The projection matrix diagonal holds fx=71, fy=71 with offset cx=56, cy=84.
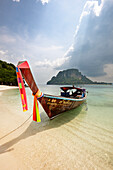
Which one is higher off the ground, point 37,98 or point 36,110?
point 37,98

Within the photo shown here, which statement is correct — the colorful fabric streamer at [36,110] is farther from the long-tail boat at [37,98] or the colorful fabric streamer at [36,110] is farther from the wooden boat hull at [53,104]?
the wooden boat hull at [53,104]

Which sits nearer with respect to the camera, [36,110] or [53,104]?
[36,110]

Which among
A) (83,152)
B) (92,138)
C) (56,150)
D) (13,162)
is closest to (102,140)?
(92,138)

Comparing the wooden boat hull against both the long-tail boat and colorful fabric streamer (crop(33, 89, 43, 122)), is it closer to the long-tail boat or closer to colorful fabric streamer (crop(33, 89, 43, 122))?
the long-tail boat

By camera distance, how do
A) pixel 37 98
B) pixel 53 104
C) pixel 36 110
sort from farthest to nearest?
1. pixel 53 104
2. pixel 37 98
3. pixel 36 110

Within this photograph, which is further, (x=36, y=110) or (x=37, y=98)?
(x=37, y=98)

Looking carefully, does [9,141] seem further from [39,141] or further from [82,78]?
[82,78]

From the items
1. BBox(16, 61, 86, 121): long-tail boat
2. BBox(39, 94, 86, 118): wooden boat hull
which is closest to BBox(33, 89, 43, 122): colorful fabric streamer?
BBox(16, 61, 86, 121): long-tail boat

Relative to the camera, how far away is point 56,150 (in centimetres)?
259

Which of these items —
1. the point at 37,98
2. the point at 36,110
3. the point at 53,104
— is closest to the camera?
the point at 36,110

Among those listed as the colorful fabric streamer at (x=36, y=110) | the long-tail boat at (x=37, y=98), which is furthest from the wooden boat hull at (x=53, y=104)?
the colorful fabric streamer at (x=36, y=110)

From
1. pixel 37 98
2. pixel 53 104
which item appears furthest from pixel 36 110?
pixel 53 104

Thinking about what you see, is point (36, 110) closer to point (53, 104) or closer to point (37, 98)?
point (37, 98)

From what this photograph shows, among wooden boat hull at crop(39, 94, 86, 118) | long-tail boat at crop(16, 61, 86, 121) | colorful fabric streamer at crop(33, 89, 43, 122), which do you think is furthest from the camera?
wooden boat hull at crop(39, 94, 86, 118)
